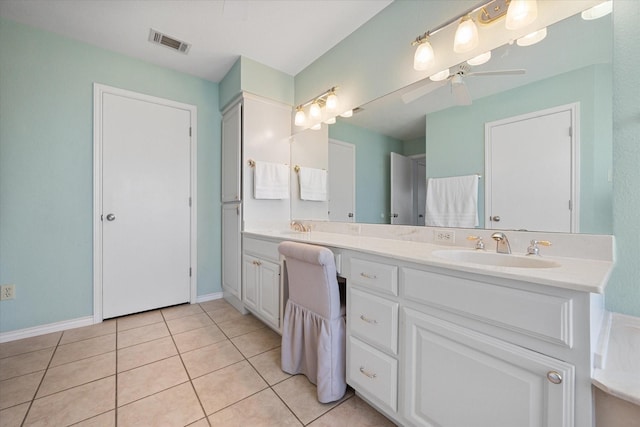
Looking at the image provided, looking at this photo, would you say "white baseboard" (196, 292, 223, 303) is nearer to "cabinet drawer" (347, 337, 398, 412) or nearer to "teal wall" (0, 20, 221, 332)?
"teal wall" (0, 20, 221, 332)

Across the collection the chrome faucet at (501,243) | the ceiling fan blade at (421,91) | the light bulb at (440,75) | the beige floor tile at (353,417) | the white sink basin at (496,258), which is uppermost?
the light bulb at (440,75)

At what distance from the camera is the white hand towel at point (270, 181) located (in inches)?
98.1

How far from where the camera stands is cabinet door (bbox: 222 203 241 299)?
2541 millimetres

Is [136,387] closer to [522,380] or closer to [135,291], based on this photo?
[135,291]

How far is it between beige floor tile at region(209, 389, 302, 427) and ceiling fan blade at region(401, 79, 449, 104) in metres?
1.92

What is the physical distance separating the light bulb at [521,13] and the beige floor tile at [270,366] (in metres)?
2.19

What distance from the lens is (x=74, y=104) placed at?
220 centimetres

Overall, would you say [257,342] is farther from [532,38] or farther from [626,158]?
[532,38]

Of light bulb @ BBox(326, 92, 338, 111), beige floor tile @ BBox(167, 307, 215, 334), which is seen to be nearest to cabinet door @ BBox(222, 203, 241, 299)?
beige floor tile @ BBox(167, 307, 215, 334)

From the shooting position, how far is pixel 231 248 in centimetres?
268

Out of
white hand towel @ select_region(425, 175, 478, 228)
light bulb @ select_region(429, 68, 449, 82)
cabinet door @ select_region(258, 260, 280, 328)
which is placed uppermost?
light bulb @ select_region(429, 68, 449, 82)

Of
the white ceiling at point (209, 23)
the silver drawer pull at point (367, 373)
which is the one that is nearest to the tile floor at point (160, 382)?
the silver drawer pull at point (367, 373)

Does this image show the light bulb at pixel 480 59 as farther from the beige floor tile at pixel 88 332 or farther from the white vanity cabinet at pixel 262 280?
the beige floor tile at pixel 88 332

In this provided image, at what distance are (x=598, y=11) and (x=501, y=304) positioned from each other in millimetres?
1272
